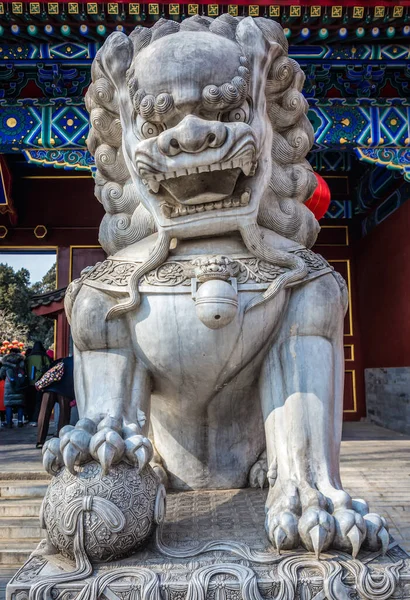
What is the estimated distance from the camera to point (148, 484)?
101 centimetres

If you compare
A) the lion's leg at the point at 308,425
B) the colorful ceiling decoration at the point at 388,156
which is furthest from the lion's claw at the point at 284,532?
the colorful ceiling decoration at the point at 388,156

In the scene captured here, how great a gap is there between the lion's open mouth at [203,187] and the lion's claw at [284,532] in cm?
68

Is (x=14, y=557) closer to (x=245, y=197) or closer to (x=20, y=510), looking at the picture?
(x=20, y=510)

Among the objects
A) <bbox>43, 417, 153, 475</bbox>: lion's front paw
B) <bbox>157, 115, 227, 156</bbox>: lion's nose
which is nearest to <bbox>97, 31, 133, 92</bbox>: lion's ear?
<bbox>157, 115, 227, 156</bbox>: lion's nose

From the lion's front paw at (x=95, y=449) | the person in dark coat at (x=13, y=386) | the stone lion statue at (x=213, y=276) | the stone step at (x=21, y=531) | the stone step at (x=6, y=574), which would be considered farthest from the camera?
the person in dark coat at (x=13, y=386)

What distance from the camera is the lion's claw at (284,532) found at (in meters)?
0.97

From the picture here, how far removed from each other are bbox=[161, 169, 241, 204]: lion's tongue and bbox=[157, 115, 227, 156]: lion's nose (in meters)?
0.07

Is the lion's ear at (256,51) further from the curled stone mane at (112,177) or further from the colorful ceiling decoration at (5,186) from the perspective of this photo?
the colorful ceiling decoration at (5,186)

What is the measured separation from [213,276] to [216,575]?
0.58 meters

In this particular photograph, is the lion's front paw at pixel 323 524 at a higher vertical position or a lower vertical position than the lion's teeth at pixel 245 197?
lower

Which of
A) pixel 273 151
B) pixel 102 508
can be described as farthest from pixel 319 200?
pixel 102 508

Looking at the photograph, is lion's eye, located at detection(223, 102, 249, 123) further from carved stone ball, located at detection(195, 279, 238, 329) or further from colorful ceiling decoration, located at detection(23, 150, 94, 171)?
colorful ceiling decoration, located at detection(23, 150, 94, 171)

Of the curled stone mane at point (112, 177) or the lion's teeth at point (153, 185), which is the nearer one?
the lion's teeth at point (153, 185)

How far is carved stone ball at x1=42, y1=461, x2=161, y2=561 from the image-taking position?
94 cm
